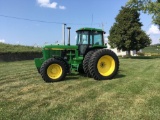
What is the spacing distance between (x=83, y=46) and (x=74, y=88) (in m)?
3.06

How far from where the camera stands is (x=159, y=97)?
6746 mm

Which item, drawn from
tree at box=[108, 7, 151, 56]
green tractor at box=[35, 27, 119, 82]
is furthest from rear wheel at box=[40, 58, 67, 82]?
tree at box=[108, 7, 151, 56]

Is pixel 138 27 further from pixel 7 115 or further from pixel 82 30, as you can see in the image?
pixel 7 115

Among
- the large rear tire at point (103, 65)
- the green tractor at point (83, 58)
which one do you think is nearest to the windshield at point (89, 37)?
the green tractor at point (83, 58)

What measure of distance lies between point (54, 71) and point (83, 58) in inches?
60.7

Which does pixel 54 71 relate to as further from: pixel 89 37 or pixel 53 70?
pixel 89 37

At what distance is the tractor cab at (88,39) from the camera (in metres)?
10.8

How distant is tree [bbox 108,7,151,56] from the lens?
114ft

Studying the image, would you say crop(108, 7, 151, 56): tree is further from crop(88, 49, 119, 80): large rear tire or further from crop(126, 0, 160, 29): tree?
crop(88, 49, 119, 80): large rear tire

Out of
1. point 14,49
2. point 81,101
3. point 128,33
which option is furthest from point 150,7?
point 81,101

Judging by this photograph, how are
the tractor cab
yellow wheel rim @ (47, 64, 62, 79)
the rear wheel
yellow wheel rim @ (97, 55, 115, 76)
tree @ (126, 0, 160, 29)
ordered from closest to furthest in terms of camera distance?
the rear wheel < yellow wheel rim @ (47, 64, 62, 79) < yellow wheel rim @ (97, 55, 115, 76) < the tractor cab < tree @ (126, 0, 160, 29)

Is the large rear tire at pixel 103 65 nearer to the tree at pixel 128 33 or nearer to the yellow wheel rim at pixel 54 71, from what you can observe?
the yellow wheel rim at pixel 54 71

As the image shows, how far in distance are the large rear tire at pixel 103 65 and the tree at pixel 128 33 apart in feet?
80.7

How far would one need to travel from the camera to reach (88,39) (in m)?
10.8
